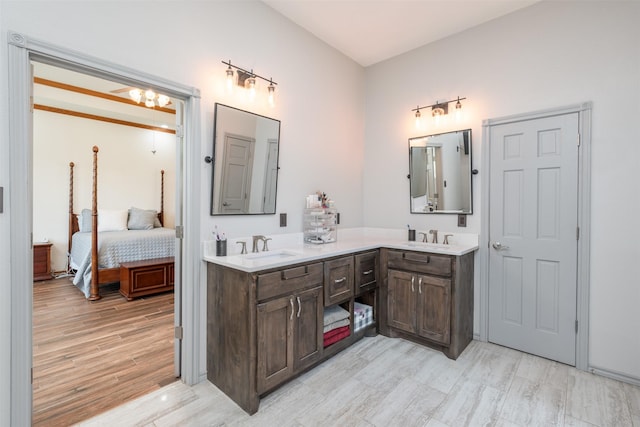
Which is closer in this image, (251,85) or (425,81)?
(251,85)

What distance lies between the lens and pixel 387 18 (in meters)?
2.75

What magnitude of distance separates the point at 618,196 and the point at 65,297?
19.8 feet

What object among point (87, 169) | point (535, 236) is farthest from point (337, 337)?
point (87, 169)

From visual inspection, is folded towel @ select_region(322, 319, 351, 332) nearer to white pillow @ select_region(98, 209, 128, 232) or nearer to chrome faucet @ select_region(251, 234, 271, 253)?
chrome faucet @ select_region(251, 234, 271, 253)

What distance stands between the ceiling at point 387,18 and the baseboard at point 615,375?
120 inches

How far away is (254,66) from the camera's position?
2.50 meters

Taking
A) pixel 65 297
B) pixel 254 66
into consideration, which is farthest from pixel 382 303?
pixel 65 297

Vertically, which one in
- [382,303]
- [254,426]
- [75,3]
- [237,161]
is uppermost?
[75,3]

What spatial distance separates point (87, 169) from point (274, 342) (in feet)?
18.0

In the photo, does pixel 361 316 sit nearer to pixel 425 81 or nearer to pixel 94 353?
pixel 94 353

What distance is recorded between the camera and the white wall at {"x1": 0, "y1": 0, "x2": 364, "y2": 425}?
1.53m

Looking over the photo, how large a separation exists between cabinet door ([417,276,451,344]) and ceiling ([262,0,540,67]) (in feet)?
7.84

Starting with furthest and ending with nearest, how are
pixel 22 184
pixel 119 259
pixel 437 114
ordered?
1. pixel 119 259
2. pixel 437 114
3. pixel 22 184

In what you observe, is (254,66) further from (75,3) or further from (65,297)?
(65,297)
